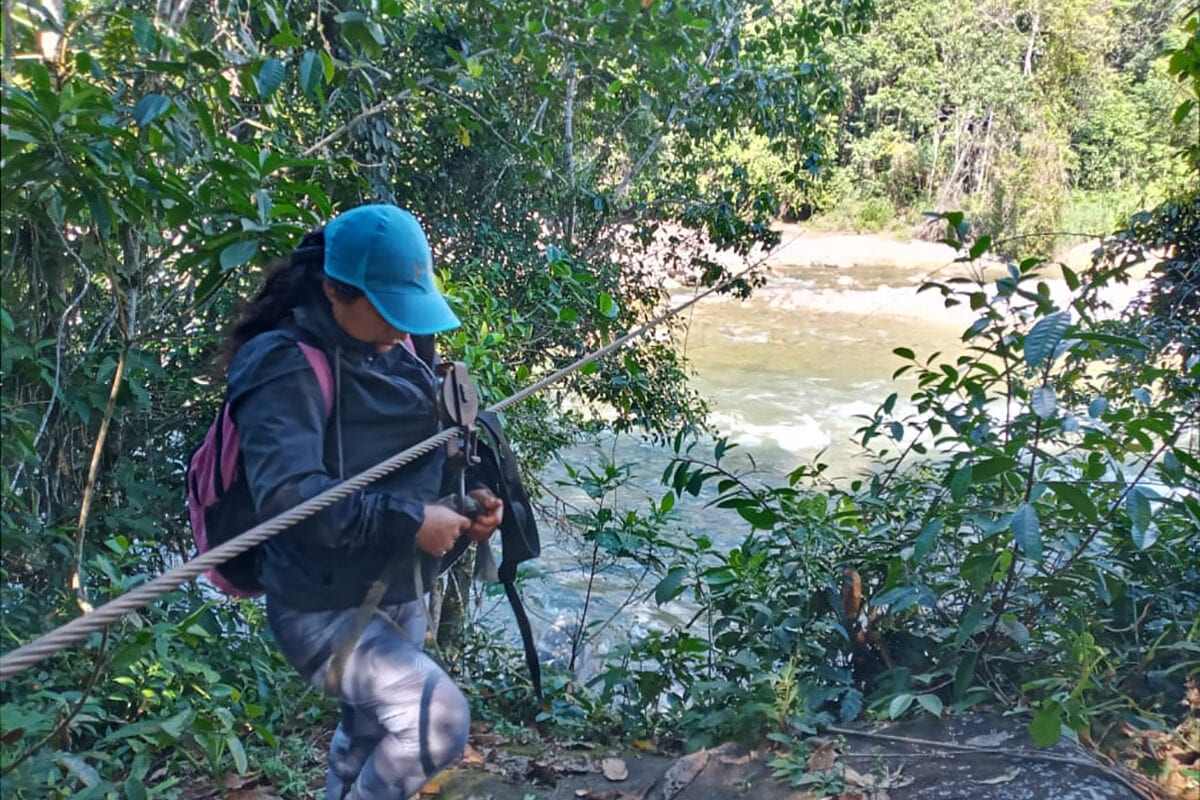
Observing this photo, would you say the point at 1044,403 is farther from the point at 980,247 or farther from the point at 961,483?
the point at 980,247

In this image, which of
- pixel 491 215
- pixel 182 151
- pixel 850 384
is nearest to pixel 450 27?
pixel 491 215

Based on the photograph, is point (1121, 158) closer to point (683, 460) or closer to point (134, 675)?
point (683, 460)

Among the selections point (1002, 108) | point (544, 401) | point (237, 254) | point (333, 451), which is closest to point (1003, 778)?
point (333, 451)

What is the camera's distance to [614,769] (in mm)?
2932

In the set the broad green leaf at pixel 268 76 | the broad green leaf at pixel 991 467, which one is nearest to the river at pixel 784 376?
the broad green leaf at pixel 991 467

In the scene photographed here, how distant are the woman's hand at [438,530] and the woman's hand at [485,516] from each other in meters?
0.11

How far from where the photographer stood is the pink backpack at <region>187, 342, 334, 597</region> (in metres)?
1.66

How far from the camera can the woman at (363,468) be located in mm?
1640

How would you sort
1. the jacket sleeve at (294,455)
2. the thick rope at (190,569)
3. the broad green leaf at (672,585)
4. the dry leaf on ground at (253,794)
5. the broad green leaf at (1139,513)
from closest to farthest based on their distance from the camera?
the thick rope at (190,569) → the jacket sleeve at (294,455) → the broad green leaf at (1139,513) → the dry leaf on ground at (253,794) → the broad green leaf at (672,585)

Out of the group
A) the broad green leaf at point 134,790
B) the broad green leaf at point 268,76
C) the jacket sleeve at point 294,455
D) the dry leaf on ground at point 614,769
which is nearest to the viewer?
the jacket sleeve at point 294,455

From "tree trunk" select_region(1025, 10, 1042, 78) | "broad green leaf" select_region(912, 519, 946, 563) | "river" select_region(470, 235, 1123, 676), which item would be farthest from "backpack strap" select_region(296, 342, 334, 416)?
"tree trunk" select_region(1025, 10, 1042, 78)

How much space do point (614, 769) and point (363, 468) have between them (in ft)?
5.22

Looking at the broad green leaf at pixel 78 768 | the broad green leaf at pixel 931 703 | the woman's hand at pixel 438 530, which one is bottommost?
the broad green leaf at pixel 931 703

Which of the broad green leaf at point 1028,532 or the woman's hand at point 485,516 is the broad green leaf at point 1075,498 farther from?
the woman's hand at point 485,516
